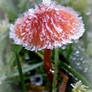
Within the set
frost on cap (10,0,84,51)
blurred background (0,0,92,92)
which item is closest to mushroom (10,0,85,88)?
frost on cap (10,0,84,51)

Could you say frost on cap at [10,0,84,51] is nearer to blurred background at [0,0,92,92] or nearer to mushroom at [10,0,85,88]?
mushroom at [10,0,85,88]

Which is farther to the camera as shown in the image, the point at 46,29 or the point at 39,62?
the point at 39,62

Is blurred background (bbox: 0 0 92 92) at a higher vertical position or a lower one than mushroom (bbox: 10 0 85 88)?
lower

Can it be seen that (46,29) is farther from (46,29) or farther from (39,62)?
(39,62)

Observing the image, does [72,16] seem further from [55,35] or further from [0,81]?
[0,81]

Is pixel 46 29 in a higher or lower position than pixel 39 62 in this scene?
higher

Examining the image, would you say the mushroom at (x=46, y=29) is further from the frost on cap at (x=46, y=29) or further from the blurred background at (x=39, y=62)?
the blurred background at (x=39, y=62)

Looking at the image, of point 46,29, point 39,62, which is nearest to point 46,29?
point 46,29

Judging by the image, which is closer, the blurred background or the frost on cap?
the frost on cap

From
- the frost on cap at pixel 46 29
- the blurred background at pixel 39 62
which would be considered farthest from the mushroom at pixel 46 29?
the blurred background at pixel 39 62
